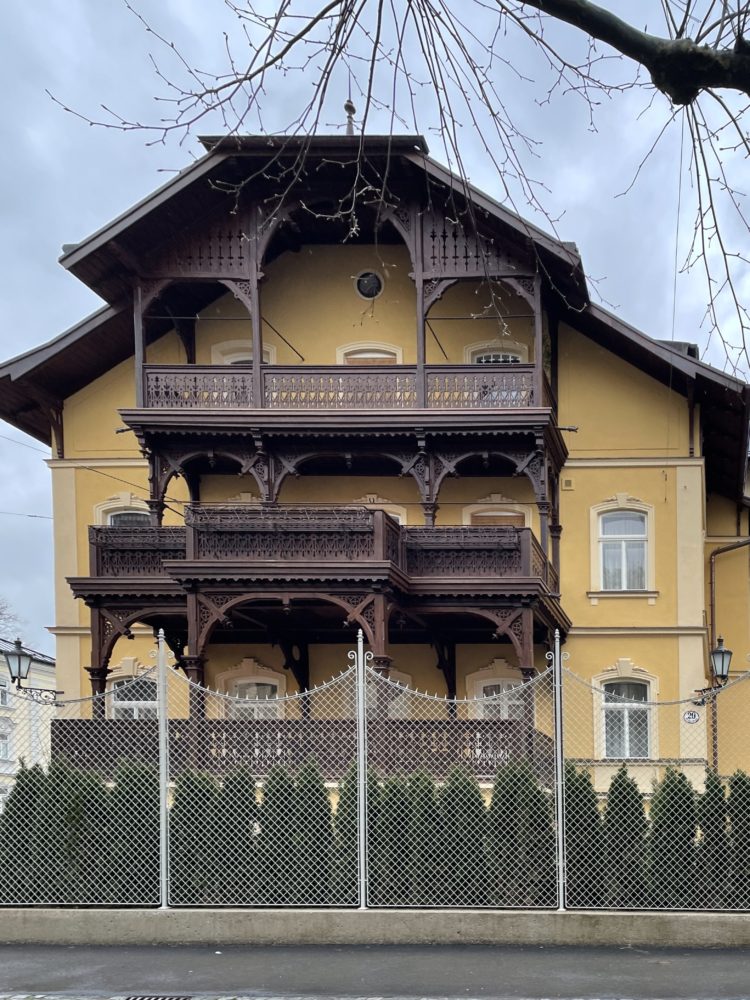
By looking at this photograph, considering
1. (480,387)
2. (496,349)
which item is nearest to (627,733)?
(480,387)

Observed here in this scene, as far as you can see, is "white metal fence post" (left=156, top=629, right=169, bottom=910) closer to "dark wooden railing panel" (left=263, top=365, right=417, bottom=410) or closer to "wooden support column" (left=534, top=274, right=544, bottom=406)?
"dark wooden railing panel" (left=263, top=365, right=417, bottom=410)

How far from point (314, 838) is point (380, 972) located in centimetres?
196

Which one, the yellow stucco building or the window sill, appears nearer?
the yellow stucco building

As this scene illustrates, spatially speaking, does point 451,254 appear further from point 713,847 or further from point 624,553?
point 713,847

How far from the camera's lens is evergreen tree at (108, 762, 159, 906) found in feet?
38.4

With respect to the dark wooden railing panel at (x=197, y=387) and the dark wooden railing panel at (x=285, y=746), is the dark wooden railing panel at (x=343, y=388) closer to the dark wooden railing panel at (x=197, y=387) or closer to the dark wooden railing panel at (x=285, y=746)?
the dark wooden railing panel at (x=197, y=387)

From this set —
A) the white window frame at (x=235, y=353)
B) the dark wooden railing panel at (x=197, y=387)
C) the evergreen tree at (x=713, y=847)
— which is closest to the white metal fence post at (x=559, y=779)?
the evergreen tree at (x=713, y=847)

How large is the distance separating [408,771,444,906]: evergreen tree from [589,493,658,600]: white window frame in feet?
39.8

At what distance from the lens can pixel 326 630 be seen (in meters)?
23.3

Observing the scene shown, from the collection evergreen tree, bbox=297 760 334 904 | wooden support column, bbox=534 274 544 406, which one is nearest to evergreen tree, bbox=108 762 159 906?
evergreen tree, bbox=297 760 334 904

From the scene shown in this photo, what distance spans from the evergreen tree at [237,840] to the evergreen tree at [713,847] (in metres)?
4.21

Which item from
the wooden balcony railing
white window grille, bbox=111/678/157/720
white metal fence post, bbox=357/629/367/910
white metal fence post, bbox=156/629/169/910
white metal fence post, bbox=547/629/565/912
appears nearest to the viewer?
white metal fence post, bbox=547/629/565/912

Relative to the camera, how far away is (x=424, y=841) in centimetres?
1167

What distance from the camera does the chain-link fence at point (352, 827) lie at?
11.4 m
